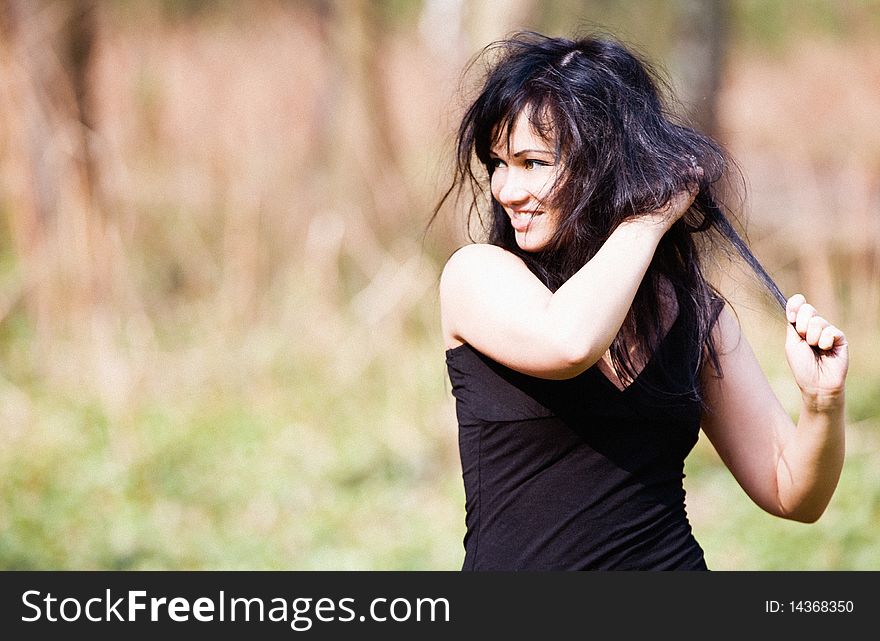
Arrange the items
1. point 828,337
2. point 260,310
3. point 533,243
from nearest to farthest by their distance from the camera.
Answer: point 828,337 → point 533,243 → point 260,310

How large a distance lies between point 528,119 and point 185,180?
5160mm

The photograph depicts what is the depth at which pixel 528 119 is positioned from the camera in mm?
1703

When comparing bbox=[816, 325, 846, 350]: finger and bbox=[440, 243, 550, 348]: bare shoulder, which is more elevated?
bbox=[440, 243, 550, 348]: bare shoulder

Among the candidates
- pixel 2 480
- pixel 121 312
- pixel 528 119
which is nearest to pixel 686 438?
pixel 528 119

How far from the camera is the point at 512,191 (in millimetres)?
1689

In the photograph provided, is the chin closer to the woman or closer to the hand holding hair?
the woman

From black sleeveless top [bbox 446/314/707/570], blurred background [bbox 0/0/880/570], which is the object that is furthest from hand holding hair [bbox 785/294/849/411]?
blurred background [bbox 0/0/880/570]

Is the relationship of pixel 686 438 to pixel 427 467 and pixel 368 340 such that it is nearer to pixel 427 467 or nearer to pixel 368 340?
pixel 427 467

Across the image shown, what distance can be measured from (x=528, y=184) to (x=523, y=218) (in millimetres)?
57

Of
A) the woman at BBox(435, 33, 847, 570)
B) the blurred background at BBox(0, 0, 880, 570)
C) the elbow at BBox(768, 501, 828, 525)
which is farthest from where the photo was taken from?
the blurred background at BBox(0, 0, 880, 570)

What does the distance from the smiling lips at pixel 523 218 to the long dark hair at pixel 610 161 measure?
0.14 ft

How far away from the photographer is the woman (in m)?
1.60

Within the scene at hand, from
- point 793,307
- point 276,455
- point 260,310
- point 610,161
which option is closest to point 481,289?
point 610,161

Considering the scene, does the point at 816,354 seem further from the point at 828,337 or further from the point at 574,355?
the point at 574,355
